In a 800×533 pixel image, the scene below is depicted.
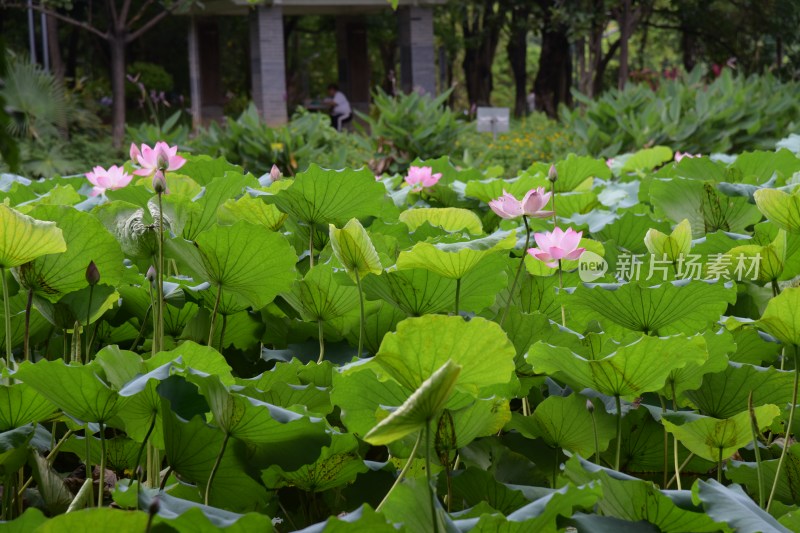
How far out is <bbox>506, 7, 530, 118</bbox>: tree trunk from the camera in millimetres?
19875

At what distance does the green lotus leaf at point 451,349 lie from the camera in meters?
0.79

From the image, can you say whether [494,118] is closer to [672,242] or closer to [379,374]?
[672,242]

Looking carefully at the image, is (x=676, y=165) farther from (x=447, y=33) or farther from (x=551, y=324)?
(x=447, y=33)

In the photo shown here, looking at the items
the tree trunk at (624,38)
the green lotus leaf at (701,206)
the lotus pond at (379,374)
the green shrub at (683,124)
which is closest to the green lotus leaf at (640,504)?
the lotus pond at (379,374)

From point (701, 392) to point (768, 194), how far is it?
0.27m

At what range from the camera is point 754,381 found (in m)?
1.02

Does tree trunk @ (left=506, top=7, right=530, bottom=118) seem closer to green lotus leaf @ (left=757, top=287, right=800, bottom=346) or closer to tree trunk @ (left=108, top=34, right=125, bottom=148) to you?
tree trunk @ (left=108, top=34, right=125, bottom=148)

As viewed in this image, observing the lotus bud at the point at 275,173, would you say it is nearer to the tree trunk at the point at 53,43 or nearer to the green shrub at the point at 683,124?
the green shrub at the point at 683,124

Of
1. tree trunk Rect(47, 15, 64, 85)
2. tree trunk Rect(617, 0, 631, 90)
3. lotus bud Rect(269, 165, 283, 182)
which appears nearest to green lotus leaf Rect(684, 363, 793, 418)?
lotus bud Rect(269, 165, 283, 182)

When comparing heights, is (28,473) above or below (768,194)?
below

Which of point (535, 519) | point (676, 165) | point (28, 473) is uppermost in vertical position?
point (676, 165)

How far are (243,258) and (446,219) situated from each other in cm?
49

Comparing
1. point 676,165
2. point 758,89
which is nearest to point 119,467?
point 676,165

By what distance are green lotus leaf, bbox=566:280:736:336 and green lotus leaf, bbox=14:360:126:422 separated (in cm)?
55
